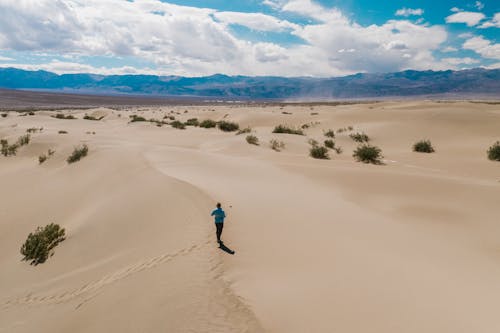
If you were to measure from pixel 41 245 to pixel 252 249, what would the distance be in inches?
214

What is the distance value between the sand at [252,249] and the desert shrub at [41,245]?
0.26 m

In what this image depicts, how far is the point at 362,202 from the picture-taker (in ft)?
31.5

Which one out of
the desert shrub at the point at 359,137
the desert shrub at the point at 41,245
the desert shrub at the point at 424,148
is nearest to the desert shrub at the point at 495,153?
the desert shrub at the point at 424,148

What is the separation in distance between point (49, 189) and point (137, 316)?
10271mm

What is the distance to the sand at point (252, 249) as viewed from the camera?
451 cm

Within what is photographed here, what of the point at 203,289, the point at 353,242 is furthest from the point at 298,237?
the point at 203,289

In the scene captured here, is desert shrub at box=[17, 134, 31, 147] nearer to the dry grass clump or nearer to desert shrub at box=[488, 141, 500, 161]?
the dry grass clump

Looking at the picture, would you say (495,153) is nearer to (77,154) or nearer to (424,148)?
(424,148)

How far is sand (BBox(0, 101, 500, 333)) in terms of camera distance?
451 centimetres

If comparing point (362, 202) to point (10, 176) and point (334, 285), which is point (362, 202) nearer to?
point (334, 285)

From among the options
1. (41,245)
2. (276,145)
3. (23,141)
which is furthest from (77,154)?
(276,145)

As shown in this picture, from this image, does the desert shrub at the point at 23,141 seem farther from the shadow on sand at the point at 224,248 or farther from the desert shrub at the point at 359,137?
the desert shrub at the point at 359,137

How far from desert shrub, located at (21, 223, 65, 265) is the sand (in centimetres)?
26

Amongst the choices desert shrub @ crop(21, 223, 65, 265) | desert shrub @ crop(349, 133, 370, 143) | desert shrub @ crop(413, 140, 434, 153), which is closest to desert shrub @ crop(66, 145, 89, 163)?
desert shrub @ crop(21, 223, 65, 265)
